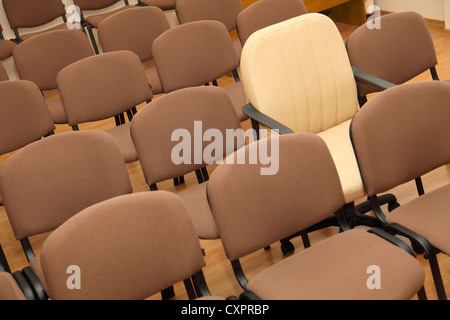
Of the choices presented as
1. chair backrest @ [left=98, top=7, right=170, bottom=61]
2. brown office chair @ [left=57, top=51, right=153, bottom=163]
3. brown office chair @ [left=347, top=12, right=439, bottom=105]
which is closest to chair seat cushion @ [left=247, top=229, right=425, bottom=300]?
brown office chair @ [left=347, top=12, right=439, bottom=105]

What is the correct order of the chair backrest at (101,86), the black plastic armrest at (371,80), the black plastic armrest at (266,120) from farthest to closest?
the chair backrest at (101,86), the black plastic armrest at (371,80), the black plastic armrest at (266,120)

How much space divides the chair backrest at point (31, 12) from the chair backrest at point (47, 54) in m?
1.39

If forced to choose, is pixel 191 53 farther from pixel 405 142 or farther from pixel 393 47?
pixel 405 142

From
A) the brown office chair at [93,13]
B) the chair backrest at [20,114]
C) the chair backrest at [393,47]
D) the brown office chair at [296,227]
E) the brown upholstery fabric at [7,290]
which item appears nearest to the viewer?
the brown upholstery fabric at [7,290]

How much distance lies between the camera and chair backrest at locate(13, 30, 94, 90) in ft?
13.8

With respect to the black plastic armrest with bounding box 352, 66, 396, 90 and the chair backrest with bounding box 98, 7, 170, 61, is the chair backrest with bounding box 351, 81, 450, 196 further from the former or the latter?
the chair backrest with bounding box 98, 7, 170, 61

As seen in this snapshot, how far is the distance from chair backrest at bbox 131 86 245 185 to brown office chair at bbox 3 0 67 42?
296 centimetres

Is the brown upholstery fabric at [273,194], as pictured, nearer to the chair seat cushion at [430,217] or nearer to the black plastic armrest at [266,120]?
the chair seat cushion at [430,217]

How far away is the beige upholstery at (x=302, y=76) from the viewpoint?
9.61 ft

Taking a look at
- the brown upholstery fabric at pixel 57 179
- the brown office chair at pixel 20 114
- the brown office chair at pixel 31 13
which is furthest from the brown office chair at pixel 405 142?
the brown office chair at pixel 31 13

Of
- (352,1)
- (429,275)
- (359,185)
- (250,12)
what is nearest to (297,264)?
(359,185)

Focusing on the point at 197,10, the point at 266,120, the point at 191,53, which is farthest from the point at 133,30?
the point at 266,120

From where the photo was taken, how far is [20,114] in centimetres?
346
